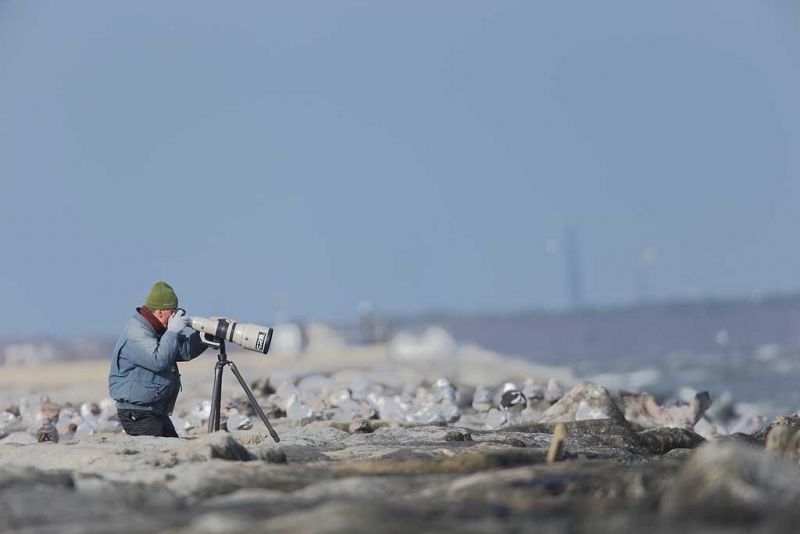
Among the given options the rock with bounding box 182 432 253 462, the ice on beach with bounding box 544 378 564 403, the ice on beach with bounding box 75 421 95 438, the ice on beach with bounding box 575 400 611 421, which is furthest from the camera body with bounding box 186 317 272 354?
the ice on beach with bounding box 544 378 564 403

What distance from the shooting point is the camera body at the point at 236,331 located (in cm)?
792

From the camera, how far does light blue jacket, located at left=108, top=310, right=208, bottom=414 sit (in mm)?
7945

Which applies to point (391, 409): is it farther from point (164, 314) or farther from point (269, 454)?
point (269, 454)

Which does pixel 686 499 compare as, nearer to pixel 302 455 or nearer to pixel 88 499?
pixel 88 499

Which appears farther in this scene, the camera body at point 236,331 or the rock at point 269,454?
the camera body at point 236,331

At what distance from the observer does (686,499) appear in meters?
4.31

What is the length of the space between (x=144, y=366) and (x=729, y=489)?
4629 mm

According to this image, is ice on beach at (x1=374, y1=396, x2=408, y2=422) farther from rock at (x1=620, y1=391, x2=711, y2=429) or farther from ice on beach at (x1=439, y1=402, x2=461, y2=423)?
rock at (x1=620, y1=391, x2=711, y2=429)

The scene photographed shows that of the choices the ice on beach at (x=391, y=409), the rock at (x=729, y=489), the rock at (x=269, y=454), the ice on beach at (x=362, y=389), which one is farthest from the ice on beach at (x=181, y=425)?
the rock at (x=729, y=489)

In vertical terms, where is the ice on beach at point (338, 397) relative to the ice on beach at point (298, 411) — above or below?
above

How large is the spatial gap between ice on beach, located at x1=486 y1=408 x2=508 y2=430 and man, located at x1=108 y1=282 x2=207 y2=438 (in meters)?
3.29

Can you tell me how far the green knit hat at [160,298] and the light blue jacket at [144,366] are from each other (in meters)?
0.12

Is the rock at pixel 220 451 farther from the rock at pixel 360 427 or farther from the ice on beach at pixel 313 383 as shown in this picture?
the ice on beach at pixel 313 383

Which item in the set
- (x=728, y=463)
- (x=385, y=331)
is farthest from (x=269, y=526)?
(x=385, y=331)
